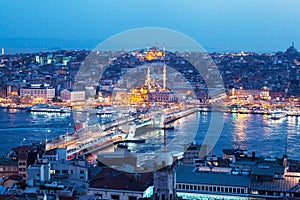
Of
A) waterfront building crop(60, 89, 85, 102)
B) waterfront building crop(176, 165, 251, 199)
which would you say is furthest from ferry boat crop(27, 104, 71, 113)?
waterfront building crop(176, 165, 251, 199)

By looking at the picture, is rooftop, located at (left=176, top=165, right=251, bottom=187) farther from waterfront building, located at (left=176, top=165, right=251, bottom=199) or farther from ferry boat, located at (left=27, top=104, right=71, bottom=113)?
ferry boat, located at (left=27, top=104, right=71, bottom=113)

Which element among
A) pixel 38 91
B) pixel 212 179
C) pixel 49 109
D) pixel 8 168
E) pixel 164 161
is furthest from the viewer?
pixel 38 91

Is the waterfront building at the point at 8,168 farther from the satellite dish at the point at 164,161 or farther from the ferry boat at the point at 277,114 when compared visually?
the ferry boat at the point at 277,114

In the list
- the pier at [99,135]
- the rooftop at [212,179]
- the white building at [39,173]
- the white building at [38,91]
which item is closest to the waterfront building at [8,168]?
the white building at [39,173]

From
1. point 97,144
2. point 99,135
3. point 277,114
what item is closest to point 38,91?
point 277,114

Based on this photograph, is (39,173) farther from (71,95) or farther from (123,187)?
(71,95)

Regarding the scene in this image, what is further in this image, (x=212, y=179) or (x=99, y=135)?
(x=99, y=135)
